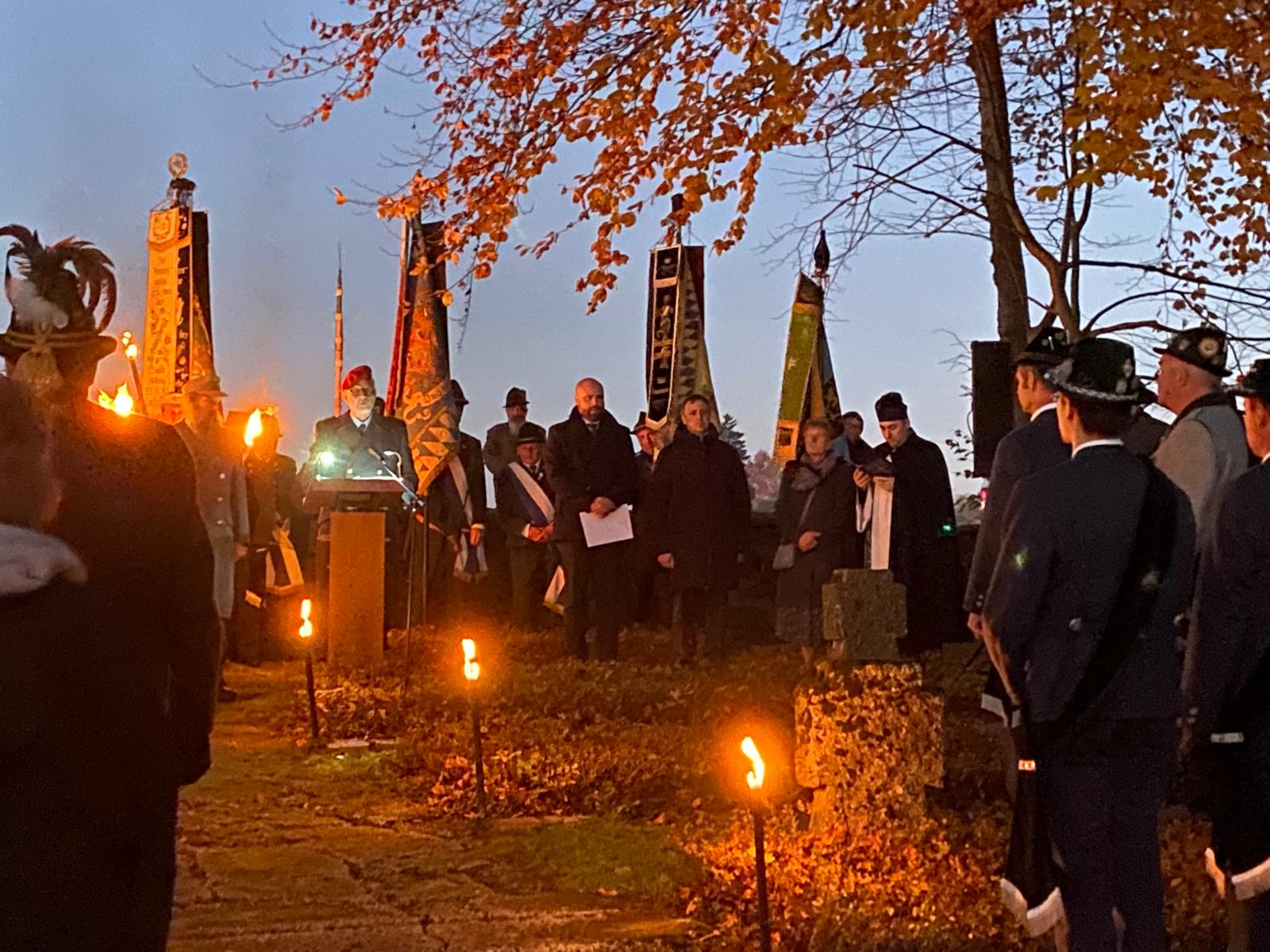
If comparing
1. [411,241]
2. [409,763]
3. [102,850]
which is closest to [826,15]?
[411,241]

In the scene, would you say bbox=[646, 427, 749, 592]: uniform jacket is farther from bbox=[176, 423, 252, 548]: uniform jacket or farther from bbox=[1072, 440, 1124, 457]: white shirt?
bbox=[1072, 440, 1124, 457]: white shirt

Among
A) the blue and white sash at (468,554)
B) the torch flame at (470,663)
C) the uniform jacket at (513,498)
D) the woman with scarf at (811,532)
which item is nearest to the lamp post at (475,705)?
the torch flame at (470,663)

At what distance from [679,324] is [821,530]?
3.13m

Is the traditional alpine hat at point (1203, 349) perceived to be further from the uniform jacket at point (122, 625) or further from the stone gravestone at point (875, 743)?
the uniform jacket at point (122, 625)

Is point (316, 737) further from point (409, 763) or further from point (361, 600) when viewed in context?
point (361, 600)

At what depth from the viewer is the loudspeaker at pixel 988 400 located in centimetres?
1045

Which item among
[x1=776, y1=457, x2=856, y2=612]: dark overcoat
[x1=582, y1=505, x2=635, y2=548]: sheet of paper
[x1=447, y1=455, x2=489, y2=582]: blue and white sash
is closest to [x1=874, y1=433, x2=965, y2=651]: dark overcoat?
[x1=776, y1=457, x2=856, y2=612]: dark overcoat

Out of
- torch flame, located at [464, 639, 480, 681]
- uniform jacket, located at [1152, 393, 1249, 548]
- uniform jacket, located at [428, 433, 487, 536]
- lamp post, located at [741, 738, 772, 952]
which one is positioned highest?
uniform jacket, located at [428, 433, 487, 536]

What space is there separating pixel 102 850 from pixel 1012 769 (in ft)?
9.11

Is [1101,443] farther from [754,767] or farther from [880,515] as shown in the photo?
[880,515]

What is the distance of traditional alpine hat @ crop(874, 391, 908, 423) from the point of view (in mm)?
12742

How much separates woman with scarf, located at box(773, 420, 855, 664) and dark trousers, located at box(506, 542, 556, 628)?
339cm

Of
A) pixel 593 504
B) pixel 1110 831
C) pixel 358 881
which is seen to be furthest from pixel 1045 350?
pixel 593 504

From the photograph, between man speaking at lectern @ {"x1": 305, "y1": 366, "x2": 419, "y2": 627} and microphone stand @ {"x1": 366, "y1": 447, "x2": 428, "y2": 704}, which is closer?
microphone stand @ {"x1": 366, "y1": 447, "x2": 428, "y2": 704}
